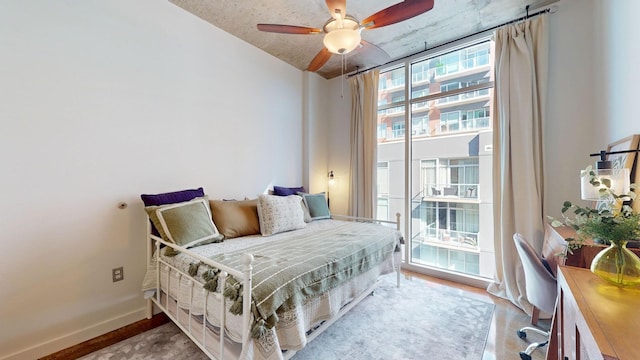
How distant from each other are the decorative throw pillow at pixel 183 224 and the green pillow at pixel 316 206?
4.18 ft

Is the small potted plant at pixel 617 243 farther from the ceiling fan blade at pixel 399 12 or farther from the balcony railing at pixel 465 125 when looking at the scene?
the balcony railing at pixel 465 125

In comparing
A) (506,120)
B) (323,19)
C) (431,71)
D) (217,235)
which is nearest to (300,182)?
(217,235)

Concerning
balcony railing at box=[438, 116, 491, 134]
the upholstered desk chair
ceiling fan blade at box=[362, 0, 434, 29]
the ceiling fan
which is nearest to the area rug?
the upholstered desk chair

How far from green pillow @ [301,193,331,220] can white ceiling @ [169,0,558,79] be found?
5.69ft

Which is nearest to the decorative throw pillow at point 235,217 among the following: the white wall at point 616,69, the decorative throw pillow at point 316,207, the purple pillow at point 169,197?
the purple pillow at point 169,197

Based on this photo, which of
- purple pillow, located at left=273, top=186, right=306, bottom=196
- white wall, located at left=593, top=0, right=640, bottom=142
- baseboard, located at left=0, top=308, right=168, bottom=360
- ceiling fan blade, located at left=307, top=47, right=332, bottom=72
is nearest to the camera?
white wall, located at left=593, top=0, right=640, bottom=142

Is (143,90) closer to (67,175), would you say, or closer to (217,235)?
(67,175)

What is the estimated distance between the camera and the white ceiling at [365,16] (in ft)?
7.91

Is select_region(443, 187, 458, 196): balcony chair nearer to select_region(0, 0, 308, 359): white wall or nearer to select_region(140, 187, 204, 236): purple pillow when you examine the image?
select_region(0, 0, 308, 359): white wall

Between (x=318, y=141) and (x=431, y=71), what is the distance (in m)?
1.84

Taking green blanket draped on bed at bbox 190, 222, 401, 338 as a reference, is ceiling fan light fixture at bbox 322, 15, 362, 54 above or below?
above

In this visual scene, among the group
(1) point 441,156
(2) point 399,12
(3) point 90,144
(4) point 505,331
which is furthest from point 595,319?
(3) point 90,144

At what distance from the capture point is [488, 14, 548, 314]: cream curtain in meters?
2.40

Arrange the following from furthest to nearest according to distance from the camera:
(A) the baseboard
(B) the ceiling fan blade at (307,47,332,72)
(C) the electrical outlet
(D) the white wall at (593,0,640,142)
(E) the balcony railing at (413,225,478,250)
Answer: (E) the balcony railing at (413,225,478,250) → (B) the ceiling fan blade at (307,47,332,72) → (C) the electrical outlet → (A) the baseboard → (D) the white wall at (593,0,640,142)
